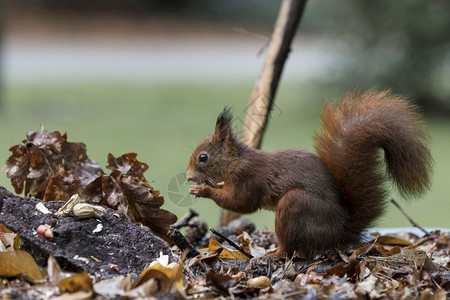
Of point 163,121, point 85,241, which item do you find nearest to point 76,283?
point 85,241

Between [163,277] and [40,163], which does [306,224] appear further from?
[40,163]

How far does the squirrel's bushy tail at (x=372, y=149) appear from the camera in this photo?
1.97 meters

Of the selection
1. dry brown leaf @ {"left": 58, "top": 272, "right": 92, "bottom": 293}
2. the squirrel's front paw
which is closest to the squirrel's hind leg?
the squirrel's front paw

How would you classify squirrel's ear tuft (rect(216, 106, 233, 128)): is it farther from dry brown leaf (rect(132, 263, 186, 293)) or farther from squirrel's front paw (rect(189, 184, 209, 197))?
dry brown leaf (rect(132, 263, 186, 293))

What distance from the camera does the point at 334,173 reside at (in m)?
2.06

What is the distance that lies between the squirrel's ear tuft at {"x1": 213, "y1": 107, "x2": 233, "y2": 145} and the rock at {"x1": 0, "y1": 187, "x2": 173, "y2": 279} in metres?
0.41

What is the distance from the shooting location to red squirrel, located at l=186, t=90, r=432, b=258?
1.97 meters

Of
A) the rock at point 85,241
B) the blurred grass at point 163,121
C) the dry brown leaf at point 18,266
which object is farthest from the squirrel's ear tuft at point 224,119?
the blurred grass at point 163,121

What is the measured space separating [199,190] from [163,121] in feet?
20.6

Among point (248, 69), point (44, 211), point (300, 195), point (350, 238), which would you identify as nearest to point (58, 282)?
point (44, 211)

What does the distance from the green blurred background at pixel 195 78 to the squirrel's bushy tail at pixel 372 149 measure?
0.47 m

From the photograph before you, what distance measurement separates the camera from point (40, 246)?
1.69 m

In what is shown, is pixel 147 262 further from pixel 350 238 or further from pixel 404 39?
pixel 404 39

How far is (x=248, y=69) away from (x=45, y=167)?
10634mm
